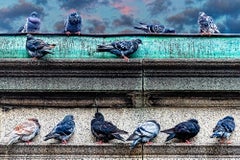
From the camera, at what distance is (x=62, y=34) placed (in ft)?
21.4

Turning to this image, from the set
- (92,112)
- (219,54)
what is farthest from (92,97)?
(219,54)

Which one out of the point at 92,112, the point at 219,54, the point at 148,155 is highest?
the point at 219,54

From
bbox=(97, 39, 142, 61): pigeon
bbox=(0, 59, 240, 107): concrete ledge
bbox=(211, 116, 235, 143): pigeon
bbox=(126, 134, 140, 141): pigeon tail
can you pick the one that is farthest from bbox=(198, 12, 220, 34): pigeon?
bbox=(126, 134, 140, 141): pigeon tail

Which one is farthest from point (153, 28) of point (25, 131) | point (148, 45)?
point (25, 131)

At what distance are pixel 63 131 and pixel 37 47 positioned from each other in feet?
3.48

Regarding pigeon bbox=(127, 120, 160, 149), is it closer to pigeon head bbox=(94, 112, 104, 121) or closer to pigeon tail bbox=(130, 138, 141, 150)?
pigeon tail bbox=(130, 138, 141, 150)

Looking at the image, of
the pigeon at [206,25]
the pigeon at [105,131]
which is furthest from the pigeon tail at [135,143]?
the pigeon at [206,25]

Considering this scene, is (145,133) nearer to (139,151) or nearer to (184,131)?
(139,151)

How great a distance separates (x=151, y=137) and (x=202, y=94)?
2.78 feet

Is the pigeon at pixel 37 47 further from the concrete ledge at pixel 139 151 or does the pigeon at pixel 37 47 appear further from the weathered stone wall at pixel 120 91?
the concrete ledge at pixel 139 151

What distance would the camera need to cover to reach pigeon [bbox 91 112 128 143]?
5.89 m

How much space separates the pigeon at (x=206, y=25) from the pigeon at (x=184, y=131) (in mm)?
1405

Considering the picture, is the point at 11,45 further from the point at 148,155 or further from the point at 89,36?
the point at 148,155

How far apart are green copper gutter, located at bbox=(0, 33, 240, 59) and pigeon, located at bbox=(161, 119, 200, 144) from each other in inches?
35.7
